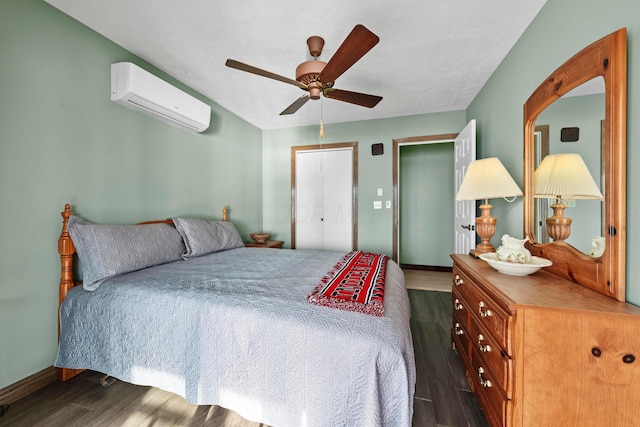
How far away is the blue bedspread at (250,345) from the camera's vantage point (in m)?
0.98

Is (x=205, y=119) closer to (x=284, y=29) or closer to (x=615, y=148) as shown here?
(x=284, y=29)

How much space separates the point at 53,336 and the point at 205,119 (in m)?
2.21

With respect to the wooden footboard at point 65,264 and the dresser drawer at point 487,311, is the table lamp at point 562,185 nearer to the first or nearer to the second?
the dresser drawer at point 487,311

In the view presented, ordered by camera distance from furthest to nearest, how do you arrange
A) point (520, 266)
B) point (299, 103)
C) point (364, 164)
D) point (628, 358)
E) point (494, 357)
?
1. point (364, 164)
2. point (299, 103)
3. point (520, 266)
4. point (494, 357)
5. point (628, 358)

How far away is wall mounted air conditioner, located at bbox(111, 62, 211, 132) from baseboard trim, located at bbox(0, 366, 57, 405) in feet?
6.65

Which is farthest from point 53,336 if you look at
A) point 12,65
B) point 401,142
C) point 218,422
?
point 401,142

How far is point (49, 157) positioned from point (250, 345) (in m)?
1.87

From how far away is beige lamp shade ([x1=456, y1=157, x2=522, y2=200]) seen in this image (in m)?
1.70

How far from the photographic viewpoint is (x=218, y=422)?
51.9 inches

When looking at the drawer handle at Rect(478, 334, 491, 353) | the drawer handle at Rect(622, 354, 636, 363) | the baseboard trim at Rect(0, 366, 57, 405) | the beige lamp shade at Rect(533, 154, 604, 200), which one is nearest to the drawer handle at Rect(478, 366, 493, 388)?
the drawer handle at Rect(478, 334, 491, 353)

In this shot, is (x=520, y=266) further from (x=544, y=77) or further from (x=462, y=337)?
(x=544, y=77)

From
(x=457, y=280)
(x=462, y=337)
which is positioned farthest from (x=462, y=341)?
(x=457, y=280)

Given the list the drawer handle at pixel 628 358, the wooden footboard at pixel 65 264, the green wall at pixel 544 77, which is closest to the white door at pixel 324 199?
the green wall at pixel 544 77

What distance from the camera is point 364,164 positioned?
3914 millimetres
